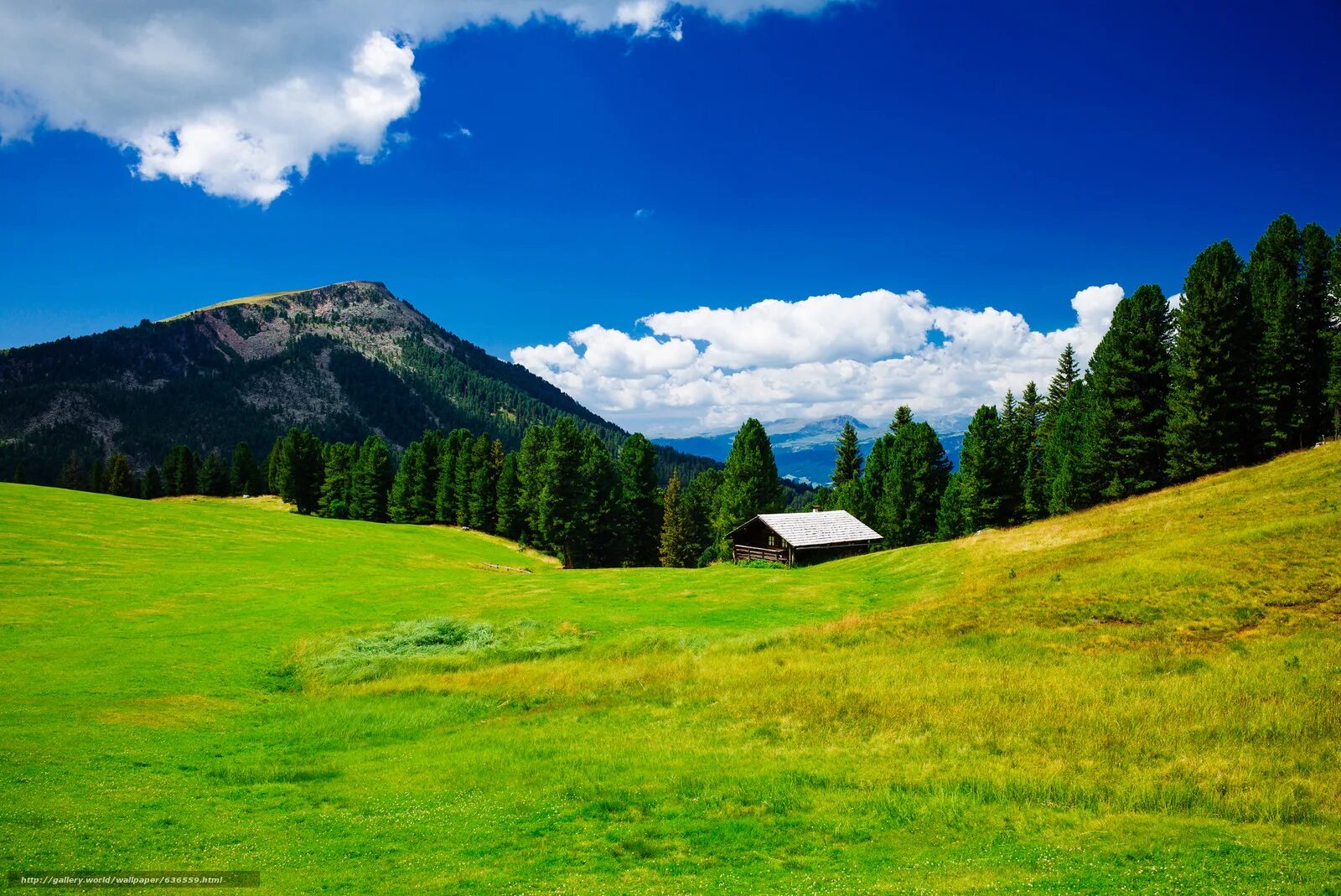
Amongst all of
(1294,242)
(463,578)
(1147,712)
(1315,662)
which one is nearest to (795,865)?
(1147,712)

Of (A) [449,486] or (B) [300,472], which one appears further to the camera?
(B) [300,472]

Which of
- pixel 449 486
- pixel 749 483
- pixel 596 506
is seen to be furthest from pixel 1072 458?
pixel 449 486

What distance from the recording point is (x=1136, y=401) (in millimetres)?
63469

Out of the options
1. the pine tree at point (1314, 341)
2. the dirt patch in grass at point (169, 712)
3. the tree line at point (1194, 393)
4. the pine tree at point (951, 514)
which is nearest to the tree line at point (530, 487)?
the pine tree at point (951, 514)

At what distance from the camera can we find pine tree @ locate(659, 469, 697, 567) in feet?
320

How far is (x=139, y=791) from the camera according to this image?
1412 cm

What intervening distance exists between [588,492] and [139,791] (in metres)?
71.0

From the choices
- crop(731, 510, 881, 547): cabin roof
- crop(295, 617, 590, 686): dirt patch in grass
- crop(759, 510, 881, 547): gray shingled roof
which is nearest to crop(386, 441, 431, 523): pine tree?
crop(731, 510, 881, 547): cabin roof

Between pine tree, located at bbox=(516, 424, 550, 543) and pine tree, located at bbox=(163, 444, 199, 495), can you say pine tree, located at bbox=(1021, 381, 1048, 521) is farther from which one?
pine tree, located at bbox=(163, 444, 199, 495)

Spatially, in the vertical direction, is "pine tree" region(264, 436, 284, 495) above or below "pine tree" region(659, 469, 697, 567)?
above

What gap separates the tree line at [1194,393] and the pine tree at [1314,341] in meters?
0.11

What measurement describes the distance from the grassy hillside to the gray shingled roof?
86.5 ft

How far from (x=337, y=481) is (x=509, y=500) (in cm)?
4307

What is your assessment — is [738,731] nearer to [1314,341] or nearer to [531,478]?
[1314,341]
